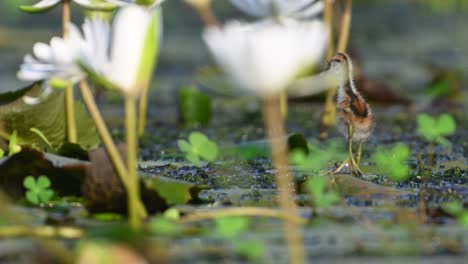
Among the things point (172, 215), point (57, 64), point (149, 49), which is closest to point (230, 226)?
point (172, 215)

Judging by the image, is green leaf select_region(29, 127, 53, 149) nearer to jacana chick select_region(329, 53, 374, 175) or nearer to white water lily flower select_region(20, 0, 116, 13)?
white water lily flower select_region(20, 0, 116, 13)

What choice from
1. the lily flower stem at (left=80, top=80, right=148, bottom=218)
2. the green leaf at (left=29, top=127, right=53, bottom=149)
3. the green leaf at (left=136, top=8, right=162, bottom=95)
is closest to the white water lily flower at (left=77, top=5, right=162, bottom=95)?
the green leaf at (left=136, top=8, right=162, bottom=95)

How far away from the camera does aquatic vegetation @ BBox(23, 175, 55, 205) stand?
197 cm

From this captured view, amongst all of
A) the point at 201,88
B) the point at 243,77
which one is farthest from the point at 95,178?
the point at 201,88

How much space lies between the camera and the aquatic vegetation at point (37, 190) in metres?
1.97

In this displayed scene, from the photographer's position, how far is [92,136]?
261 cm

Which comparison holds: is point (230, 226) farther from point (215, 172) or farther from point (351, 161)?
point (215, 172)

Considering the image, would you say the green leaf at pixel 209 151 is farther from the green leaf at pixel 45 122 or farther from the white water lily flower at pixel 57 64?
the white water lily flower at pixel 57 64

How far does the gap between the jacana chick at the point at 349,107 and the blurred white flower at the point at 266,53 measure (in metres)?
0.70

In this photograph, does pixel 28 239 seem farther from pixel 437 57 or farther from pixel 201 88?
pixel 437 57

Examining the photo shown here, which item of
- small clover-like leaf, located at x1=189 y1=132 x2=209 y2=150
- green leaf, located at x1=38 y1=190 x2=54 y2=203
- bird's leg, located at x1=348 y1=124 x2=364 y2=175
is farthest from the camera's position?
small clover-like leaf, located at x1=189 y1=132 x2=209 y2=150

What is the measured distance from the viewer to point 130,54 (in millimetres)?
1546

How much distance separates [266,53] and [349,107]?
87 centimetres

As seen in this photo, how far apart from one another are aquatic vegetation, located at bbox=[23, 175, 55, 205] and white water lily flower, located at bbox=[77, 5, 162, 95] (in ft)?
1.47
